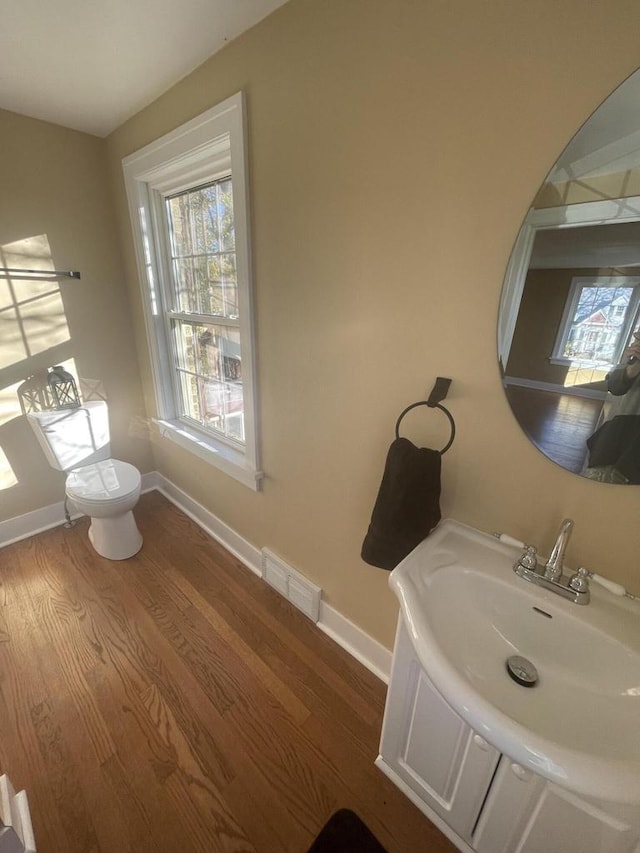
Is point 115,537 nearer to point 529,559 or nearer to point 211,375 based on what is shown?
point 211,375

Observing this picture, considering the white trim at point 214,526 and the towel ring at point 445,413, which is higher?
the towel ring at point 445,413

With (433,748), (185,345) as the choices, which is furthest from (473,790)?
(185,345)

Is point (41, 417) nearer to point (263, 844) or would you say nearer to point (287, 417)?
point (287, 417)

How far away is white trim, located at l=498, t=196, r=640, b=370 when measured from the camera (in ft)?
2.28

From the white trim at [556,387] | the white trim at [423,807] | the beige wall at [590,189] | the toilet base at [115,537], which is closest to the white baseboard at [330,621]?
the white trim at [423,807]

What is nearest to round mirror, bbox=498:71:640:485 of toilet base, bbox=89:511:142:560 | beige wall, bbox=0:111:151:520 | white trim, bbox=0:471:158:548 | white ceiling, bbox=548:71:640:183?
white ceiling, bbox=548:71:640:183

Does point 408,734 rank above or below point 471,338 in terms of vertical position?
below

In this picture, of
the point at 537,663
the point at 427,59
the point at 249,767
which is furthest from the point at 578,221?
the point at 249,767

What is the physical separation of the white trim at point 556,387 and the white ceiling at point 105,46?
4.23 feet

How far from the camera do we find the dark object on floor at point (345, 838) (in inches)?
37.9

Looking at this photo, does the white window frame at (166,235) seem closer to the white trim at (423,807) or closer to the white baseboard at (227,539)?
the white baseboard at (227,539)

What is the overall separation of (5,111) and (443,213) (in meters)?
2.15

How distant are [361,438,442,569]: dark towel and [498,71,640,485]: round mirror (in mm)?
268

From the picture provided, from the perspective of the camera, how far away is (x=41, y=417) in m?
1.86
